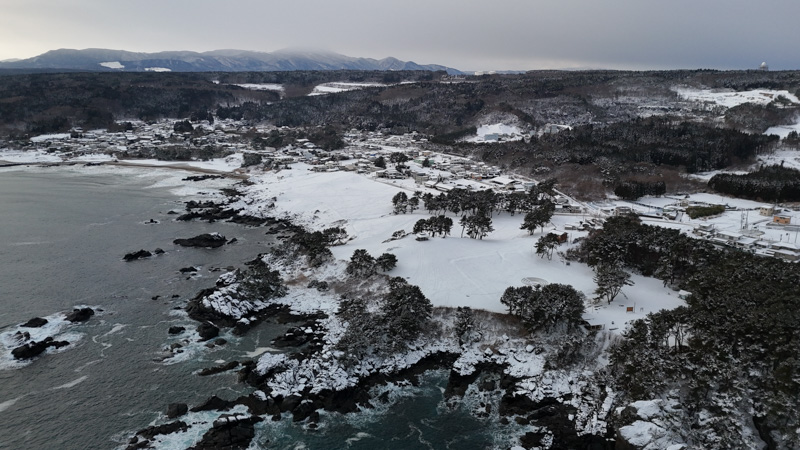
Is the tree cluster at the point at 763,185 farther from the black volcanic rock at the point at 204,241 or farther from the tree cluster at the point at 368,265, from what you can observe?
the black volcanic rock at the point at 204,241

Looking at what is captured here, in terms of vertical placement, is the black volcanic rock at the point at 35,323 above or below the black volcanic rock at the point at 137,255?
below

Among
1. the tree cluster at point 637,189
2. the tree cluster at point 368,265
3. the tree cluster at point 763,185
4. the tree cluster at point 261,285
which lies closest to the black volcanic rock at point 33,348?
the tree cluster at point 261,285

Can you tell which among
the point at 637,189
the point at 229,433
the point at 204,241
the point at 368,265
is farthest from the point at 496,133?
the point at 229,433

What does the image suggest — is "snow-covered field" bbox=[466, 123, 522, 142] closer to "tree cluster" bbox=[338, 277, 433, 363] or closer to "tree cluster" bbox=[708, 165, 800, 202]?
"tree cluster" bbox=[708, 165, 800, 202]

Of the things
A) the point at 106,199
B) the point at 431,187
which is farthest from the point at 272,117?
the point at 431,187

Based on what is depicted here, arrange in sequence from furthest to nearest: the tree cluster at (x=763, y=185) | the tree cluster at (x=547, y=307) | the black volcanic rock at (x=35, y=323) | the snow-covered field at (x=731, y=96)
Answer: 1. the snow-covered field at (x=731, y=96)
2. the tree cluster at (x=763, y=185)
3. the black volcanic rock at (x=35, y=323)
4. the tree cluster at (x=547, y=307)
